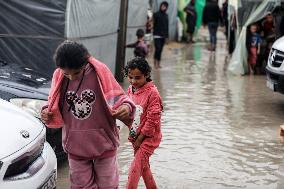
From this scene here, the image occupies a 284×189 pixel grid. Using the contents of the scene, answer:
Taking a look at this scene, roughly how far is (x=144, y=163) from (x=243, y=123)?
12.9 ft

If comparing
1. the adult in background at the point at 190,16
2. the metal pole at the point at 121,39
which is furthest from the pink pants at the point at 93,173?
the adult in background at the point at 190,16

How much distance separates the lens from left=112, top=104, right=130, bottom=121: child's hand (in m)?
3.51

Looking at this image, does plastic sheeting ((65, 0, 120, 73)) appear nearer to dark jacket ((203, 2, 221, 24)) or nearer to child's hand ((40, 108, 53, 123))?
child's hand ((40, 108, 53, 123))

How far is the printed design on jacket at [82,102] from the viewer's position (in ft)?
11.9

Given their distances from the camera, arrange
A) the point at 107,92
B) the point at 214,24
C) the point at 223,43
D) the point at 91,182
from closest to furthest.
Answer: the point at 107,92
the point at 91,182
the point at 214,24
the point at 223,43

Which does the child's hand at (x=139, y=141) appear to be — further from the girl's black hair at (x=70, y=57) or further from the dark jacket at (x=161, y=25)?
the dark jacket at (x=161, y=25)

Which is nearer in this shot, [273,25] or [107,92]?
[107,92]

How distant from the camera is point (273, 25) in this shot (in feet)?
46.0

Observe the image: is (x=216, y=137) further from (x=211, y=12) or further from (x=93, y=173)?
(x=211, y=12)

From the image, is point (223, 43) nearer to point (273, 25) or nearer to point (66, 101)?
point (273, 25)

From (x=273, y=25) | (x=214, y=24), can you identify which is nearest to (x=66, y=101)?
(x=273, y=25)

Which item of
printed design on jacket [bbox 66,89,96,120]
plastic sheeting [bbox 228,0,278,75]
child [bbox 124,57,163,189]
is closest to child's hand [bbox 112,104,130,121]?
printed design on jacket [bbox 66,89,96,120]

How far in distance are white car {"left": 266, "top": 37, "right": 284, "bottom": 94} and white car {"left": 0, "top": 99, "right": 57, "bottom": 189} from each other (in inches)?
228

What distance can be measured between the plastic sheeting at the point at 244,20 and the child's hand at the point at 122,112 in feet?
34.6
